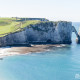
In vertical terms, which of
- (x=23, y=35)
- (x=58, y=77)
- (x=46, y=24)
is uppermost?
(x=46, y=24)

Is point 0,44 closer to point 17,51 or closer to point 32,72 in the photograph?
point 17,51

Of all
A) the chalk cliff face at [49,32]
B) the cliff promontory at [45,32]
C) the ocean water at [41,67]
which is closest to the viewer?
the ocean water at [41,67]

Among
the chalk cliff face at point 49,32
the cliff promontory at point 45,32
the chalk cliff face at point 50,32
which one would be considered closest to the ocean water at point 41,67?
the cliff promontory at point 45,32

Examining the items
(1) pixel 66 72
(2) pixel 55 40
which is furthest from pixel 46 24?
(1) pixel 66 72

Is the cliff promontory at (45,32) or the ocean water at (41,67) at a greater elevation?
the cliff promontory at (45,32)

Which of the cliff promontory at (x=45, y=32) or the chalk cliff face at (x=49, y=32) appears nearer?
the cliff promontory at (x=45, y=32)

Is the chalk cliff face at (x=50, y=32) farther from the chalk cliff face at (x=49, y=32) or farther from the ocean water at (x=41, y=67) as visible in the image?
the ocean water at (x=41, y=67)

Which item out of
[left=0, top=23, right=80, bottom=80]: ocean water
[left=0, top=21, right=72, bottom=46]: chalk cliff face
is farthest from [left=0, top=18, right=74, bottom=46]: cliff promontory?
[left=0, top=23, right=80, bottom=80]: ocean water

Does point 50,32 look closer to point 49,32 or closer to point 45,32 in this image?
point 49,32
